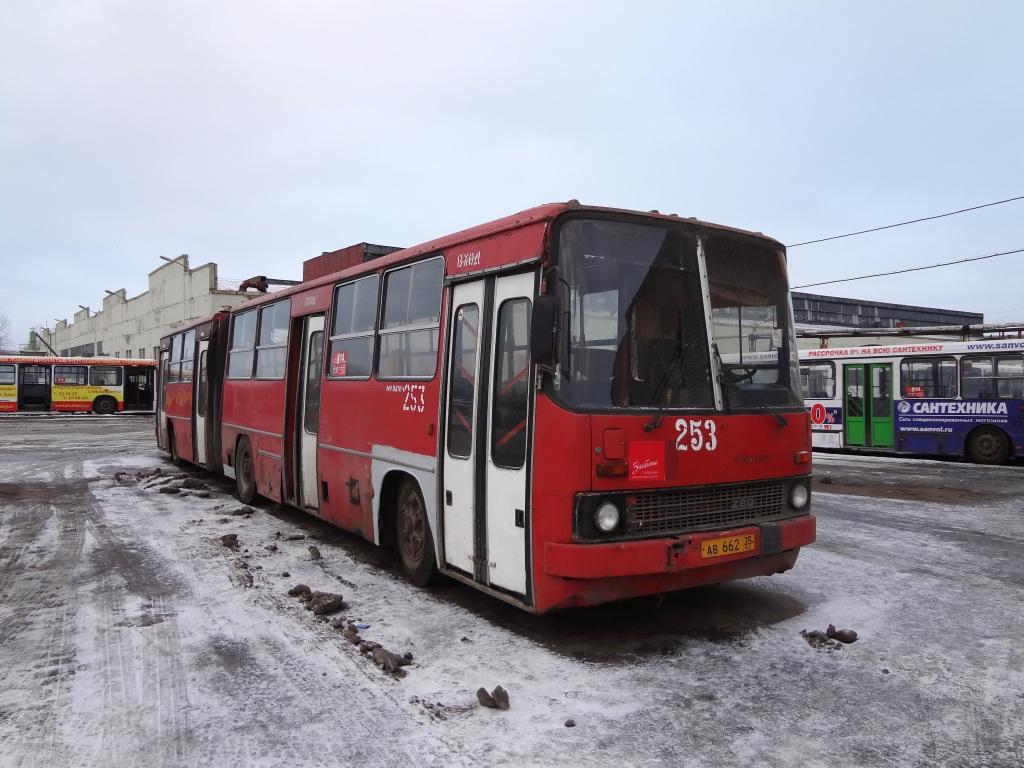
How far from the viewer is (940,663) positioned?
4.69 metres

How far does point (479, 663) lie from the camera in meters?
4.73

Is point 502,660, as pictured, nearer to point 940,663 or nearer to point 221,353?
point 940,663

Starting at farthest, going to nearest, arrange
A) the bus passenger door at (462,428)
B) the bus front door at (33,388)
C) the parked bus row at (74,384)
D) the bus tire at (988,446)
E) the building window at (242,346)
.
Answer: the bus front door at (33,388), the parked bus row at (74,384), the bus tire at (988,446), the building window at (242,346), the bus passenger door at (462,428)

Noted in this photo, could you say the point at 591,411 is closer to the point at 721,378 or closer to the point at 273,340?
the point at 721,378

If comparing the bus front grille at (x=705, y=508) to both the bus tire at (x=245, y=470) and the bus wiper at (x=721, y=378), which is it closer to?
the bus wiper at (x=721, y=378)

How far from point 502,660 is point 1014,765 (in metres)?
2.66

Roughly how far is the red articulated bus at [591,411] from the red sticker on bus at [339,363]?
1.08m

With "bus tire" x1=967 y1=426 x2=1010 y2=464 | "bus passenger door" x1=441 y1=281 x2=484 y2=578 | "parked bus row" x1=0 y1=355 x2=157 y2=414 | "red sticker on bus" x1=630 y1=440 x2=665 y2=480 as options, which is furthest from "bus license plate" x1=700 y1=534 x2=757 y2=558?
"parked bus row" x1=0 y1=355 x2=157 y2=414

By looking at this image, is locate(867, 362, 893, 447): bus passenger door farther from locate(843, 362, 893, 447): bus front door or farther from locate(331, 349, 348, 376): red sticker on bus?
locate(331, 349, 348, 376): red sticker on bus

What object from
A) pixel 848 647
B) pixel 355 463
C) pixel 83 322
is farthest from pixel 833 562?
pixel 83 322

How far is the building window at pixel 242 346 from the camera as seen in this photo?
11016 millimetres

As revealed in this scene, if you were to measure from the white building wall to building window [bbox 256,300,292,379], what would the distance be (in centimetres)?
2695

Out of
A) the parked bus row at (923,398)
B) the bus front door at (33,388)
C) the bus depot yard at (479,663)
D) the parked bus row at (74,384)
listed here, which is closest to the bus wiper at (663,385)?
the bus depot yard at (479,663)

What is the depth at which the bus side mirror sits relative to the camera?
4633mm
